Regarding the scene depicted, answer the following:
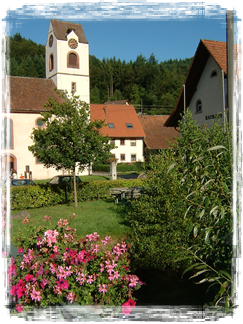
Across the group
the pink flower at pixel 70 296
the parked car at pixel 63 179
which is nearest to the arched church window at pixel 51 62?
the parked car at pixel 63 179

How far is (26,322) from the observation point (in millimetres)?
2967

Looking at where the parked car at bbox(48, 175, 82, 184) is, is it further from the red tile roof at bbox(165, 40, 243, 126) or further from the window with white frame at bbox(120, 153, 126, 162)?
the window with white frame at bbox(120, 153, 126, 162)

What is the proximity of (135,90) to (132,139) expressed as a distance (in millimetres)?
47915

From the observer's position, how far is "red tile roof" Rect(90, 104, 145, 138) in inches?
2135

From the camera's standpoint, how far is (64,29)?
147 feet

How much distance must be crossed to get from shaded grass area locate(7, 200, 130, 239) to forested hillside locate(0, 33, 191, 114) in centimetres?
7632

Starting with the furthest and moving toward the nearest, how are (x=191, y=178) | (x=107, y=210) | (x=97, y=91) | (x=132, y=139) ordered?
(x=97, y=91), (x=132, y=139), (x=107, y=210), (x=191, y=178)

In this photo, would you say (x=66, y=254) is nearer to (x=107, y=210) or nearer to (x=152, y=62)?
(x=107, y=210)

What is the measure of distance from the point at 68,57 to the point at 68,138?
102 ft

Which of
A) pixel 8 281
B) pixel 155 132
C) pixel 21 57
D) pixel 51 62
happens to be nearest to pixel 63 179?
pixel 8 281

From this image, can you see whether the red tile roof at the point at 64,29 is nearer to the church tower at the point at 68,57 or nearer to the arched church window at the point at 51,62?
the church tower at the point at 68,57

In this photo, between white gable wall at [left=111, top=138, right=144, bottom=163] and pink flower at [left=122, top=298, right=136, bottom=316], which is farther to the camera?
white gable wall at [left=111, top=138, right=144, bottom=163]

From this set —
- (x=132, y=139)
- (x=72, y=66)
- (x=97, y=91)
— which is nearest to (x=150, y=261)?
(x=72, y=66)

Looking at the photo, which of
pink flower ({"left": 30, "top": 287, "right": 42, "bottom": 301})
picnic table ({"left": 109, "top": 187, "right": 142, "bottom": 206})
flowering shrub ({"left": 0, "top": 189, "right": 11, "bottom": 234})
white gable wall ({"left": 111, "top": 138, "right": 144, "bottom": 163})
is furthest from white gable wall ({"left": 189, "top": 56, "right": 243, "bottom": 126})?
white gable wall ({"left": 111, "top": 138, "right": 144, "bottom": 163})
